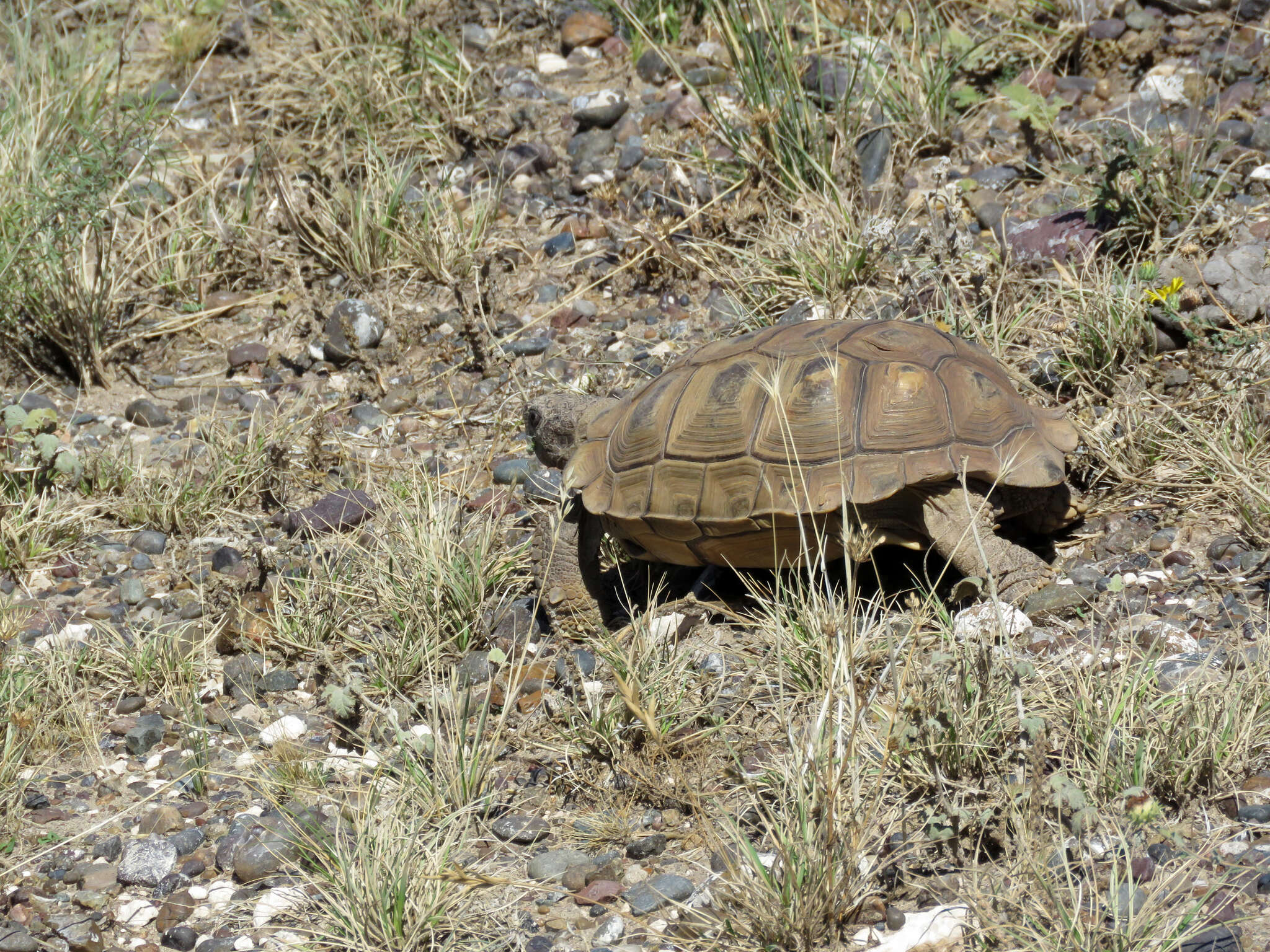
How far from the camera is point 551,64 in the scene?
7.41m

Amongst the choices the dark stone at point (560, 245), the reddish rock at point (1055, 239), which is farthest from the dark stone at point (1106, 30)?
the dark stone at point (560, 245)

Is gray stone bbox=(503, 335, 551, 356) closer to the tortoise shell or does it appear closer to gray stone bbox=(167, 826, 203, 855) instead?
the tortoise shell

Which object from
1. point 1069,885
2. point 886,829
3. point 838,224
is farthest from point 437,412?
point 1069,885

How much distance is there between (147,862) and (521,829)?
98 centimetres

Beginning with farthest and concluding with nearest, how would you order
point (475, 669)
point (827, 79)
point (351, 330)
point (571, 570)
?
point (827, 79) → point (351, 330) → point (571, 570) → point (475, 669)

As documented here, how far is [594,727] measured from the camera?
10.5ft

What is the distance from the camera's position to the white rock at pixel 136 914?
2.87 m

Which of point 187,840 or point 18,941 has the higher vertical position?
point 18,941

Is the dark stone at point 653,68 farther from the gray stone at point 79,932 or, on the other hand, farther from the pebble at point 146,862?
the gray stone at point 79,932

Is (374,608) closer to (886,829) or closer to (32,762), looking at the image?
(32,762)

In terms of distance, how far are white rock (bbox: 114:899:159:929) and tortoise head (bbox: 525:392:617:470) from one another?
2.06 metres

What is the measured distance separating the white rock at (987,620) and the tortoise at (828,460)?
136mm

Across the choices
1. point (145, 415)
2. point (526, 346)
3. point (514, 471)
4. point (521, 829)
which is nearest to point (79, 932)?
point (521, 829)

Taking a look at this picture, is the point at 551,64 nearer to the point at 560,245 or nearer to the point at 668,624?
the point at 560,245
